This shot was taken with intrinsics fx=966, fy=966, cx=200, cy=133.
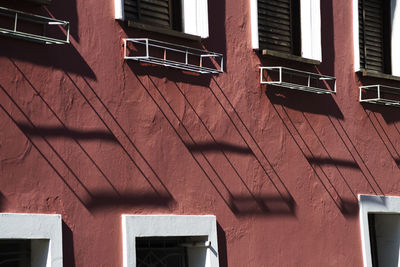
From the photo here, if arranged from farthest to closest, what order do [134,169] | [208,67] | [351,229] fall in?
[351,229] < [208,67] < [134,169]

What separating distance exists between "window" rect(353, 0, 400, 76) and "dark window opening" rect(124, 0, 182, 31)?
3.23 metres

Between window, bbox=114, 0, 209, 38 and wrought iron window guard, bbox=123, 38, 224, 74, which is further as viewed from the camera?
window, bbox=114, 0, 209, 38

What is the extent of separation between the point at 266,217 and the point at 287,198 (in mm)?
465

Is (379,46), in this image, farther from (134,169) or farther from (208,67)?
(134,169)

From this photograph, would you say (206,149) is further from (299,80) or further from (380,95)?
(380,95)

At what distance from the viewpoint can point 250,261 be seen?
970 cm

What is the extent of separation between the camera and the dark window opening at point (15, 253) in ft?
25.7

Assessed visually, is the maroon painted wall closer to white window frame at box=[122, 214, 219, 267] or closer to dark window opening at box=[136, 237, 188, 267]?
white window frame at box=[122, 214, 219, 267]

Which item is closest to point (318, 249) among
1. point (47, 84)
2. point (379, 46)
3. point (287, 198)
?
point (287, 198)

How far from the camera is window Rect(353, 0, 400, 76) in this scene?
12.3m

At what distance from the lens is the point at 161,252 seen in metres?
9.27

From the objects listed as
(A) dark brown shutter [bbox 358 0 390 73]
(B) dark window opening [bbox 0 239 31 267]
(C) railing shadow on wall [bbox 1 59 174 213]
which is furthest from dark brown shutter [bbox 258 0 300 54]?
(B) dark window opening [bbox 0 239 31 267]

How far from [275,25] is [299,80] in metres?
0.68

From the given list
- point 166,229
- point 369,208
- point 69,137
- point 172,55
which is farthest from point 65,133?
point 369,208
